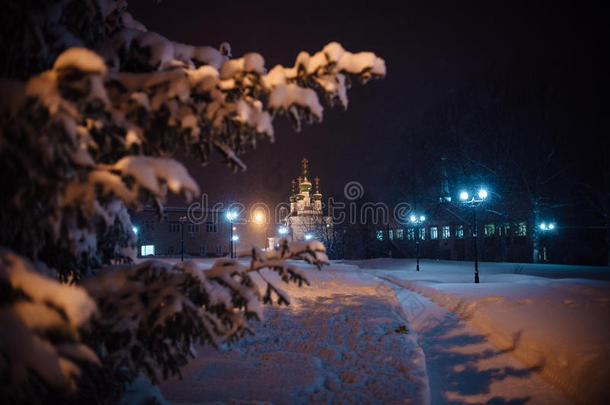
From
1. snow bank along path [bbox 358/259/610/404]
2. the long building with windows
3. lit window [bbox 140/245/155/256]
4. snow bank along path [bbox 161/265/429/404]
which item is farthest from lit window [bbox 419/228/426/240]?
lit window [bbox 140/245/155/256]

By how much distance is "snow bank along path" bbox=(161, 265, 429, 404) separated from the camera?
4898mm

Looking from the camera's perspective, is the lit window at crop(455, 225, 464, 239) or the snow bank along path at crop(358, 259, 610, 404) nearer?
the snow bank along path at crop(358, 259, 610, 404)

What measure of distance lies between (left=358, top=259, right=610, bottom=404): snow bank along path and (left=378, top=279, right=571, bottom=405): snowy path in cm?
27

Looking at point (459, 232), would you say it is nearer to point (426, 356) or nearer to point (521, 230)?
point (521, 230)

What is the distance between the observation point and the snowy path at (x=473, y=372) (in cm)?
555

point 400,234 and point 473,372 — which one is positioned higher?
point 400,234

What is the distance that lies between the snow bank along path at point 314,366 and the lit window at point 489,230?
33.9 metres

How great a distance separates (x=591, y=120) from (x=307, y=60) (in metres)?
34.1

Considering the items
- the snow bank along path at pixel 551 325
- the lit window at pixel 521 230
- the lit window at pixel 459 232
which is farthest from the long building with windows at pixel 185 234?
the snow bank along path at pixel 551 325

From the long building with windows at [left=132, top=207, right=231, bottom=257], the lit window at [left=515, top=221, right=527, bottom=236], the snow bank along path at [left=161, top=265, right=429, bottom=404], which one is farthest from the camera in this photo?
the long building with windows at [left=132, top=207, right=231, bottom=257]

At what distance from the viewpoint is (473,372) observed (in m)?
6.54

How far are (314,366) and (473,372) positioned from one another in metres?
3.39

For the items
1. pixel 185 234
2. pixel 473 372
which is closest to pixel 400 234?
pixel 185 234

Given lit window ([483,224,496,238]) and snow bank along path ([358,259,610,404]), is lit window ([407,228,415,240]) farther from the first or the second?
snow bank along path ([358,259,610,404])
